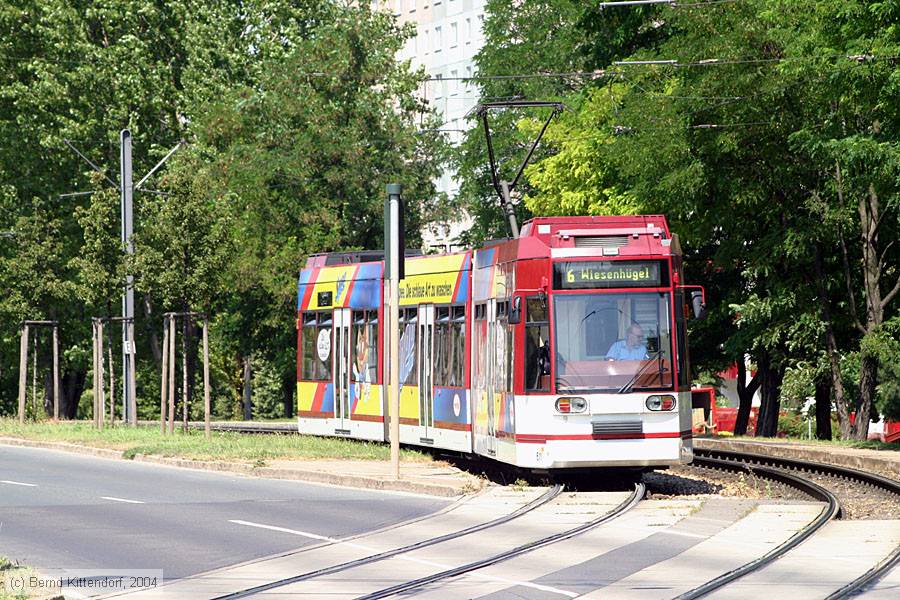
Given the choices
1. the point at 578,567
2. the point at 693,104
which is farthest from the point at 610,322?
the point at 693,104

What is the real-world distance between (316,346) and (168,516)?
1571 centimetres

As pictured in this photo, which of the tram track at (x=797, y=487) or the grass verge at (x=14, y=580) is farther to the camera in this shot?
the tram track at (x=797, y=487)

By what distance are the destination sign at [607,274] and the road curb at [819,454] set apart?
5.94 m

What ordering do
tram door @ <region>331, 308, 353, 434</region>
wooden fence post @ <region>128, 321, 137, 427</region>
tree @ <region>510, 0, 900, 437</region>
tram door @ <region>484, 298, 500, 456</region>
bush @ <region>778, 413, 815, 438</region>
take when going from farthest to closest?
bush @ <region>778, 413, 815, 438</region> < wooden fence post @ <region>128, 321, 137, 427</region> < tree @ <region>510, 0, 900, 437</region> < tram door @ <region>331, 308, 353, 434</region> < tram door @ <region>484, 298, 500, 456</region>

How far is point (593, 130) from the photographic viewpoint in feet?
165

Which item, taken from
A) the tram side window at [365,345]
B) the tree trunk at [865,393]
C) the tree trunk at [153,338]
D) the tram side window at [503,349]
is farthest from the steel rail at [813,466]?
the tree trunk at [153,338]

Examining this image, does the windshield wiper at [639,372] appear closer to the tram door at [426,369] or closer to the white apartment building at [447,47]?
the tram door at [426,369]

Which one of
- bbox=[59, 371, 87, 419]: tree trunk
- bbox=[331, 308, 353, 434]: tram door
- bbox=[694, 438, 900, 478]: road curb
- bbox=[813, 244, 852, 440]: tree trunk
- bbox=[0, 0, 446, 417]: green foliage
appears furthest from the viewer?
bbox=[59, 371, 87, 419]: tree trunk

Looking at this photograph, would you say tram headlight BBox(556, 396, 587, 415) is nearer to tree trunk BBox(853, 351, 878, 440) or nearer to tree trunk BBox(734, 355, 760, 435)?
tree trunk BBox(853, 351, 878, 440)

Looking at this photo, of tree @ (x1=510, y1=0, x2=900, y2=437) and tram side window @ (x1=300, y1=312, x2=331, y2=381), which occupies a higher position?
tree @ (x1=510, y1=0, x2=900, y2=437)

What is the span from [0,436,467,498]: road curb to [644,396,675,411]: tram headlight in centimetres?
243

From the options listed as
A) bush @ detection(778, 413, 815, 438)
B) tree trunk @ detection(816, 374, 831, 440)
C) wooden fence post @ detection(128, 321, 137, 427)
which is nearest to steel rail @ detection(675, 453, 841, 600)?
wooden fence post @ detection(128, 321, 137, 427)

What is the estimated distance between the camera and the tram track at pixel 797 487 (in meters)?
13.7

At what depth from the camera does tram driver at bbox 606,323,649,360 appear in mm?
22688
